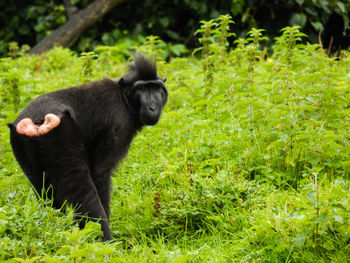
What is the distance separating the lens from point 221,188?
404cm

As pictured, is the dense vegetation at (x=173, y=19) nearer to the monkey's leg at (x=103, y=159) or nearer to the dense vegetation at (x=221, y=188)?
the dense vegetation at (x=221, y=188)

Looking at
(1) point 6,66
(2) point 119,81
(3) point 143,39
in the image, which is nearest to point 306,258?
(2) point 119,81

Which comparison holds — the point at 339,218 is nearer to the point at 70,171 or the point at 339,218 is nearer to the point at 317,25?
the point at 70,171

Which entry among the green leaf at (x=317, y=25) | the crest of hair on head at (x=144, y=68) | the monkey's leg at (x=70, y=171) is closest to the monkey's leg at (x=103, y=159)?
the monkey's leg at (x=70, y=171)

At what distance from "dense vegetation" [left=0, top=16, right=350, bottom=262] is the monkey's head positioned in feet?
1.83

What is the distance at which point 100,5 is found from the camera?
35.6 feet

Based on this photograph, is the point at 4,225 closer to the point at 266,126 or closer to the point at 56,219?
the point at 56,219

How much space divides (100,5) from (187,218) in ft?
26.7

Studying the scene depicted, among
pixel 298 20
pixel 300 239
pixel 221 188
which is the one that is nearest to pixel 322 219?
pixel 300 239

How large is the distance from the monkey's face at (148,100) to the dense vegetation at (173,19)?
6.33 meters

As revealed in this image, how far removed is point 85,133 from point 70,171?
0.50 meters

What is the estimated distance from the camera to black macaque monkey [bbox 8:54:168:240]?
3.64m

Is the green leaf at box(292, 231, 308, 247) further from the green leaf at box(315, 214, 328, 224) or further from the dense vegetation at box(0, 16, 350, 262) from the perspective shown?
the green leaf at box(315, 214, 328, 224)

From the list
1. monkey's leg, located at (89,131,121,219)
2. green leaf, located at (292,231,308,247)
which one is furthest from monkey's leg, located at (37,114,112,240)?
green leaf, located at (292,231,308,247)
